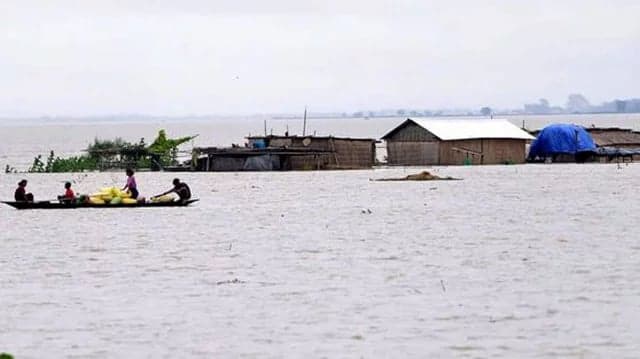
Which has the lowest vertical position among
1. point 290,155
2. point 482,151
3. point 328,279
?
point 328,279

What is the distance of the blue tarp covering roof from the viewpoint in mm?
49203

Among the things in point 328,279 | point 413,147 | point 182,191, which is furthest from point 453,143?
point 328,279

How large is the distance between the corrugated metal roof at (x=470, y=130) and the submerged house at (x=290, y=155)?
240 cm

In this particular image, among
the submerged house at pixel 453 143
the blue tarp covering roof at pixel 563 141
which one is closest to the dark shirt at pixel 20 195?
the submerged house at pixel 453 143

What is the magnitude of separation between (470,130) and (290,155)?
696 centimetres

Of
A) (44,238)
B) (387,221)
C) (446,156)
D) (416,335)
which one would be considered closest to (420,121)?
(446,156)

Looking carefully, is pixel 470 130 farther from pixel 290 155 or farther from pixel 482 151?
pixel 290 155

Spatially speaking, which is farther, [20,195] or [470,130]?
[470,130]

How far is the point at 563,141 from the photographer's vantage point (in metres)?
49.4

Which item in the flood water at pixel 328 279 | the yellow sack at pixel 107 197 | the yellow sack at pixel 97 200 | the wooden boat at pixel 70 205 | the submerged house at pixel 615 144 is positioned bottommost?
the flood water at pixel 328 279

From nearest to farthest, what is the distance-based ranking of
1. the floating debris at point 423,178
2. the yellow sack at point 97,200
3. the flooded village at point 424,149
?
1. the yellow sack at point 97,200
2. the floating debris at point 423,178
3. the flooded village at point 424,149

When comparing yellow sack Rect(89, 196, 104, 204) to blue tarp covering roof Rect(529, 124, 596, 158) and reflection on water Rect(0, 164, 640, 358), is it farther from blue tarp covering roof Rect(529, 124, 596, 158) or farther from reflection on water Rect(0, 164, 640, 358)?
blue tarp covering roof Rect(529, 124, 596, 158)

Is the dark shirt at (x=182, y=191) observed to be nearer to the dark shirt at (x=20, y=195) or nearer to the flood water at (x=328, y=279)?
the flood water at (x=328, y=279)

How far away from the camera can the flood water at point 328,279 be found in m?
13.5
